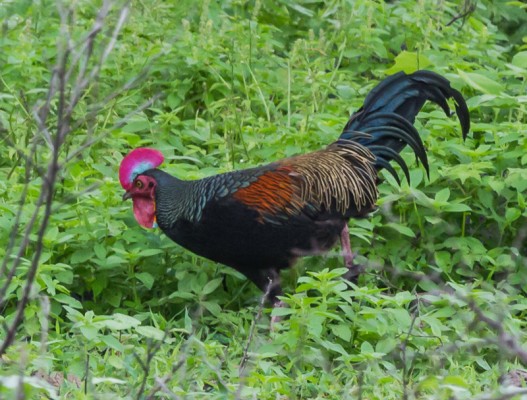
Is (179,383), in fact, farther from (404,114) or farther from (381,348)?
(404,114)

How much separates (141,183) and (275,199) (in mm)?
632

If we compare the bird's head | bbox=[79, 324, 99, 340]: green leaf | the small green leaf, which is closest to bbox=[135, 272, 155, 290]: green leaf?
the bird's head

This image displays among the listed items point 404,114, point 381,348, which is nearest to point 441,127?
point 404,114

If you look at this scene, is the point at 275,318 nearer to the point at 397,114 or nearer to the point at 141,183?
the point at 141,183

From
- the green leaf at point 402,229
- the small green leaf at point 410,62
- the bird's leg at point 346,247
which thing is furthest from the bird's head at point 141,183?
the small green leaf at point 410,62

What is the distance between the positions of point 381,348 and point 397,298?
235 millimetres

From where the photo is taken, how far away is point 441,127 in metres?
6.41

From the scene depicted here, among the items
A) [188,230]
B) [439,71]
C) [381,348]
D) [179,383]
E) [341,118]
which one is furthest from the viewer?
[439,71]

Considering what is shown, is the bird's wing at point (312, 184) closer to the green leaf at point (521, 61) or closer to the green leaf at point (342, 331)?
the green leaf at point (342, 331)

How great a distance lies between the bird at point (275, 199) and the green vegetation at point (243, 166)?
156mm

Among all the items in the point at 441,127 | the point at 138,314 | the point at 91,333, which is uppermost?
the point at 441,127

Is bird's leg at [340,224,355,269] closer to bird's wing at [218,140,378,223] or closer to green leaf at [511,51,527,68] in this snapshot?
bird's wing at [218,140,378,223]

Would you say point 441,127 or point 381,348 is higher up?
point 441,127

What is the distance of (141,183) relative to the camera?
5422 millimetres
